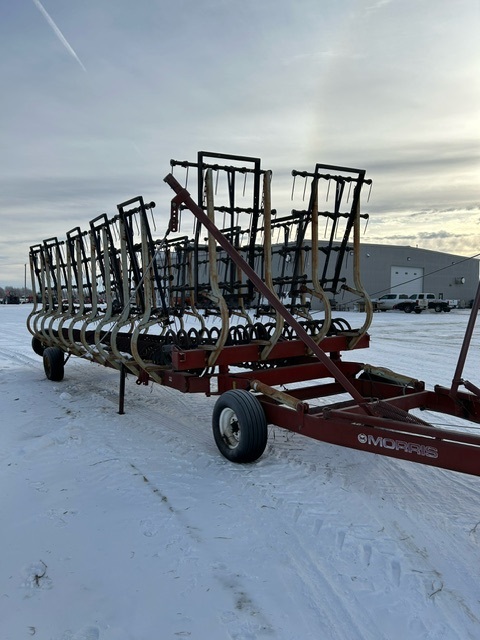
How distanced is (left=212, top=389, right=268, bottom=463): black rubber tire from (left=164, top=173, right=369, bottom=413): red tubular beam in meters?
0.74

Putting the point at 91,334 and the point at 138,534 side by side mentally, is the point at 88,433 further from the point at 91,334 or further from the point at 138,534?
the point at 91,334

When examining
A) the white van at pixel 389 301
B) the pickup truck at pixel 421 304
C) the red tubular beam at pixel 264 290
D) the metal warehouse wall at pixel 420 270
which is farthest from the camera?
the metal warehouse wall at pixel 420 270

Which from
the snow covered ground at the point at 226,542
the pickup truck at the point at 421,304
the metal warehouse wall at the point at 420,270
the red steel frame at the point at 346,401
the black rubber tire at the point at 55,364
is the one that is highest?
the metal warehouse wall at the point at 420,270

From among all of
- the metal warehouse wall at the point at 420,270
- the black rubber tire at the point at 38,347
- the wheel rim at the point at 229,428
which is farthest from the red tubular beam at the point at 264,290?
the metal warehouse wall at the point at 420,270

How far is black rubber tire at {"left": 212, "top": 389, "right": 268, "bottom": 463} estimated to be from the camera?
4.45 metres

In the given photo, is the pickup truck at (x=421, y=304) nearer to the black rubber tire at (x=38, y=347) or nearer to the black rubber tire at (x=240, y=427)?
the black rubber tire at (x=38, y=347)

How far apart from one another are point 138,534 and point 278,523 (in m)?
0.97

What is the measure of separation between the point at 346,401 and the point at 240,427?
3.66ft

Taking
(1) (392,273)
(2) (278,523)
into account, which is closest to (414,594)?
(2) (278,523)

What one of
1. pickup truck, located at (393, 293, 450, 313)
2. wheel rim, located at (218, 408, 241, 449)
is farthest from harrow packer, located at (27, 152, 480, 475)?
pickup truck, located at (393, 293, 450, 313)

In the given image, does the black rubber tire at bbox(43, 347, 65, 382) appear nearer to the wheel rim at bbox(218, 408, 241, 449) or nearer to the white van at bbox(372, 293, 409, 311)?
the wheel rim at bbox(218, 408, 241, 449)

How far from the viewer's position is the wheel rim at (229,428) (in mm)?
4742

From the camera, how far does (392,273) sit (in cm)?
4912

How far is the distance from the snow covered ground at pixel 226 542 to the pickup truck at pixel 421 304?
3473cm
